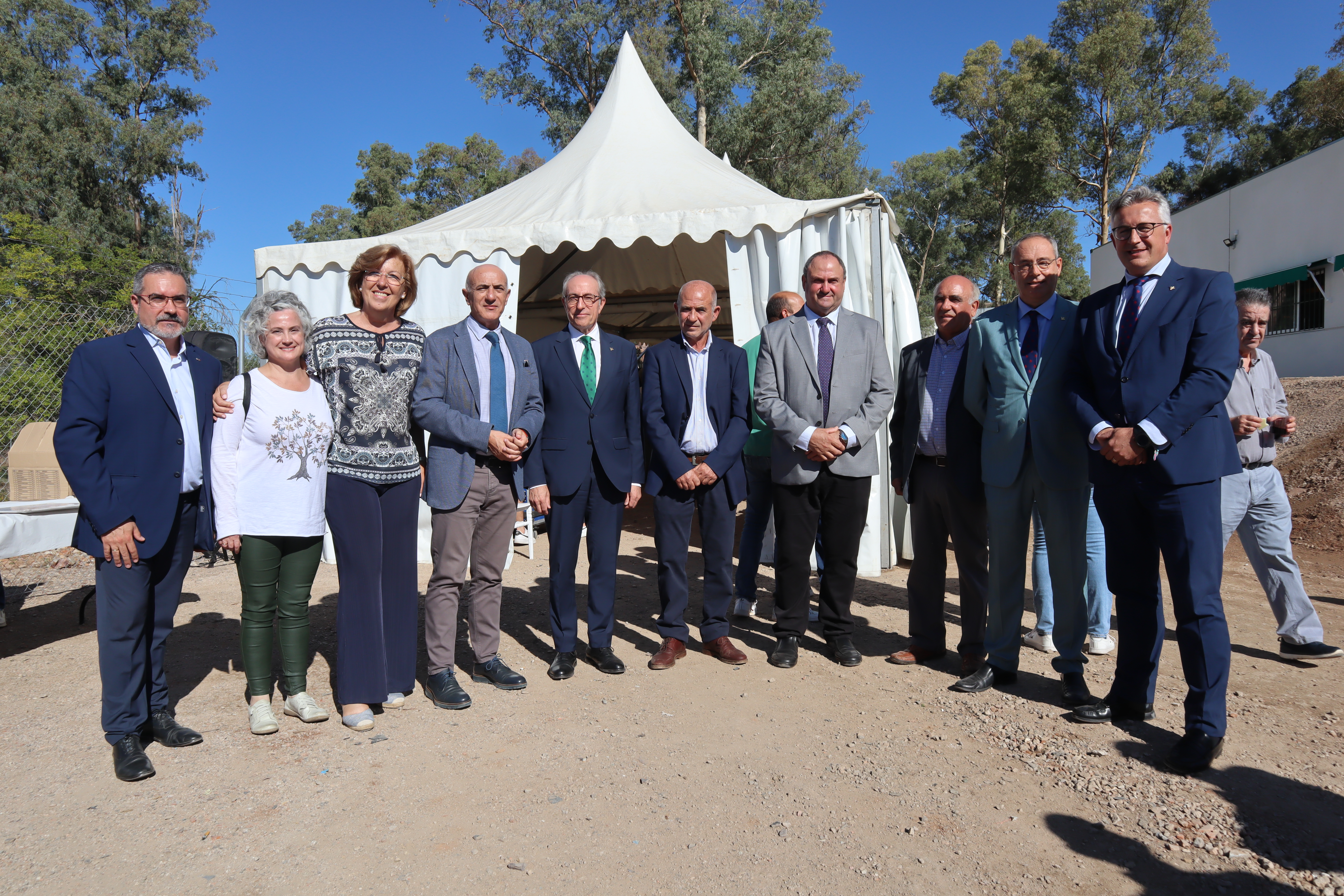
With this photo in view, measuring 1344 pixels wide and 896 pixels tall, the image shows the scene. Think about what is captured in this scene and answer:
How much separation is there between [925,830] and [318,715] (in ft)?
7.65

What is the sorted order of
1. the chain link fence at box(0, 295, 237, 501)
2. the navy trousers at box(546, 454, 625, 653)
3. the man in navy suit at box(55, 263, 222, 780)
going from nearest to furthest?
the man in navy suit at box(55, 263, 222, 780), the navy trousers at box(546, 454, 625, 653), the chain link fence at box(0, 295, 237, 501)

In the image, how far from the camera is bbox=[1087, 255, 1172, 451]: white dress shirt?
2.83 m

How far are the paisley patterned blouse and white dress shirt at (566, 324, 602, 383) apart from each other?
0.83 m

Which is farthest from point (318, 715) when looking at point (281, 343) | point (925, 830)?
point (925, 830)

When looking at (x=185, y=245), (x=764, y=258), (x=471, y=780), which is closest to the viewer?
(x=471, y=780)

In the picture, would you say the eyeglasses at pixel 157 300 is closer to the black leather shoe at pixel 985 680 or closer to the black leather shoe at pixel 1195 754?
the black leather shoe at pixel 985 680

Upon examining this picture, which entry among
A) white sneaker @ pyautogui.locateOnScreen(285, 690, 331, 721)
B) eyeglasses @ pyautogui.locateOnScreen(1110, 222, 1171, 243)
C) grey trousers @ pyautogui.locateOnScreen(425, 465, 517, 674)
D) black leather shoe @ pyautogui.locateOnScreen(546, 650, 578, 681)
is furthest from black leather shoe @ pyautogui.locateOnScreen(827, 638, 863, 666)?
white sneaker @ pyautogui.locateOnScreen(285, 690, 331, 721)

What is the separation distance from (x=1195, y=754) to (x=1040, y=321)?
1.72 metres

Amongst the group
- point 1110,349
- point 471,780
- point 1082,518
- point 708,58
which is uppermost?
point 708,58

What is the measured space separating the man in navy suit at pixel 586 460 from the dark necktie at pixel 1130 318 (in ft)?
6.71

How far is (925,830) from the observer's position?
2322 mm

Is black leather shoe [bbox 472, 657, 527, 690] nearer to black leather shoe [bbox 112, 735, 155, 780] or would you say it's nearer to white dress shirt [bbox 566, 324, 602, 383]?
A: black leather shoe [bbox 112, 735, 155, 780]

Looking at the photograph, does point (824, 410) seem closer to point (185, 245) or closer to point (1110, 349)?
point (1110, 349)

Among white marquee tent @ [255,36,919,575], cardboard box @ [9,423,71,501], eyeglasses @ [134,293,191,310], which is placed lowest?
cardboard box @ [9,423,71,501]
